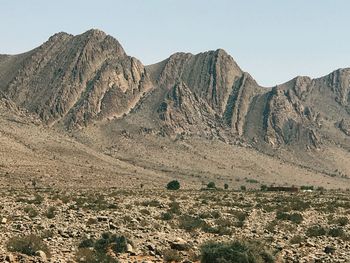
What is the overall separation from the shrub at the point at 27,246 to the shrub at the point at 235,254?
5495mm

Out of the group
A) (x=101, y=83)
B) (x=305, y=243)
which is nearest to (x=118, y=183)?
(x=305, y=243)

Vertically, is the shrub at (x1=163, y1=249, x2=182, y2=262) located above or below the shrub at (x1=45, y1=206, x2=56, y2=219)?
above

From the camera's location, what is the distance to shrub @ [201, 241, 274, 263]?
16859 millimetres

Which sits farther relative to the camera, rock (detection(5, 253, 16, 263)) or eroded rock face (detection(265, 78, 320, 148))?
eroded rock face (detection(265, 78, 320, 148))

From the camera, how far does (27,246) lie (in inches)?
694

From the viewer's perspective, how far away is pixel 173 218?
29031 millimetres

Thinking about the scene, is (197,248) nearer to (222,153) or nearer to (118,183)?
(118,183)

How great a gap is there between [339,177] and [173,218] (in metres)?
144

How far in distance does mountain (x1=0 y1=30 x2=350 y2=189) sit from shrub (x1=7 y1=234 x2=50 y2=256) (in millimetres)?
121949

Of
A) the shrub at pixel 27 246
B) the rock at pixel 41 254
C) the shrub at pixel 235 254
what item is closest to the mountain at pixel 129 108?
the shrub at pixel 27 246

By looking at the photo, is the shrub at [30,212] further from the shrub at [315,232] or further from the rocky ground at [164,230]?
the shrub at [315,232]

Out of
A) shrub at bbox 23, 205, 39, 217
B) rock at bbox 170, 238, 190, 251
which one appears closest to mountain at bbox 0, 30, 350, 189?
shrub at bbox 23, 205, 39, 217

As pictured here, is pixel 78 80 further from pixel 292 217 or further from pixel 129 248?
pixel 129 248

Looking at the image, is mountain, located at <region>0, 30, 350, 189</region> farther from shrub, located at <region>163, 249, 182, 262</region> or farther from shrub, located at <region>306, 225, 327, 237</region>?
shrub, located at <region>163, 249, 182, 262</region>
